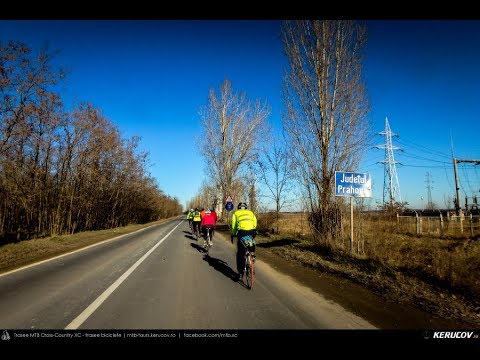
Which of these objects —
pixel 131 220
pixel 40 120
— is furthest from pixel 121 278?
pixel 131 220

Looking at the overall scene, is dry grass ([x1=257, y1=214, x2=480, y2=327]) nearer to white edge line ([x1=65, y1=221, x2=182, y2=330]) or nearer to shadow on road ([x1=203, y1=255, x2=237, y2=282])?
shadow on road ([x1=203, y1=255, x2=237, y2=282])

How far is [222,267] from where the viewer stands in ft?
34.0

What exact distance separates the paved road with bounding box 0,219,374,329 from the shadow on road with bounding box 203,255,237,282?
0.10ft

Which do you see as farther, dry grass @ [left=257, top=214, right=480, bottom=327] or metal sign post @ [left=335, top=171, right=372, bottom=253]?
metal sign post @ [left=335, top=171, right=372, bottom=253]

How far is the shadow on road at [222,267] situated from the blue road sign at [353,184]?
488 cm

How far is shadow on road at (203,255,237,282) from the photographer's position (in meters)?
9.04

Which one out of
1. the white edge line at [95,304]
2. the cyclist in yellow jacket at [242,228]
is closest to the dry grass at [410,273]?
the cyclist in yellow jacket at [242,228]

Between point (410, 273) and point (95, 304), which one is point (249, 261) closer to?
point (95, 304)

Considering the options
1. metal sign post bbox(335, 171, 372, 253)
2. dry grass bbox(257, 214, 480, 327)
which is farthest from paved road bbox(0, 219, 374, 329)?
metal sign post bbox(335, 171, 372, 253)

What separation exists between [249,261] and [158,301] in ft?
7.80

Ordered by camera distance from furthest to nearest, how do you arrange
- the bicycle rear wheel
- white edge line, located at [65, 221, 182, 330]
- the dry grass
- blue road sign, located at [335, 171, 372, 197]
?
blue road sign, located at [335, 171, 372, 197]
the bicycle rear wheel
the dry grass
white edge line, located at [65, 221, 182, 330]

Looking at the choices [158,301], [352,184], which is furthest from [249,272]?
[352,184]
